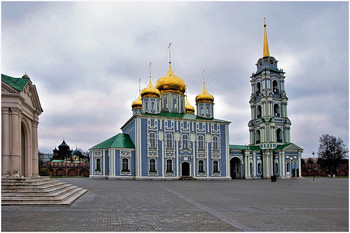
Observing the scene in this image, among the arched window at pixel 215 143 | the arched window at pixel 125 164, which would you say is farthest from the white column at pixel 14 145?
the arched window at pixel 215 143

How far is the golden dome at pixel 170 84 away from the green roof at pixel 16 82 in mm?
40051

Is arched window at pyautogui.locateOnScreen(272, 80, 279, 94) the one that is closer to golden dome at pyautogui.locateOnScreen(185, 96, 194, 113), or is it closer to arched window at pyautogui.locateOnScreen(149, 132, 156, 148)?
golden dome at pyautogui.locateOnScreen(185, 96, 194, 113)

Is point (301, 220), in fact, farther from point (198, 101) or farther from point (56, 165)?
point (56, 165)

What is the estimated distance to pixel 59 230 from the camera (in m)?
9.75

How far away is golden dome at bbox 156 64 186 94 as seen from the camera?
195ft

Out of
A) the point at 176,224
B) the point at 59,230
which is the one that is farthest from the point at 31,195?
the point at 176,224

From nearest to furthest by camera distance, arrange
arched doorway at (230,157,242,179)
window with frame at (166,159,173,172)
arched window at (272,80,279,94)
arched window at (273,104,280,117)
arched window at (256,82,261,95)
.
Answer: window with frame at (166,159,173,172), arched doorway at (230,157,242,179), arched window at (273,104,280,117), arched window at (272,80,279,94), arched window at (256,82,261,95)

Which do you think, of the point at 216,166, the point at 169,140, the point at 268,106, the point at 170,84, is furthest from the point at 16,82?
the point at 268,106

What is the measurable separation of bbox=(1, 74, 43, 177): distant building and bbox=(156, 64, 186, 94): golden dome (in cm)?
3844

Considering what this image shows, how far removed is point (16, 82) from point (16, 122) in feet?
8.92

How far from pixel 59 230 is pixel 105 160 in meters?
43.2

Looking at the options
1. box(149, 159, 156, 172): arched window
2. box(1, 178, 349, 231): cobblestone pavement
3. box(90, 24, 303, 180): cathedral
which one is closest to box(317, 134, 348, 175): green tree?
box(90, 24, 303, 180): cathedral

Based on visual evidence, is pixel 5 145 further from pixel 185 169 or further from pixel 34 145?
pixel 185 169

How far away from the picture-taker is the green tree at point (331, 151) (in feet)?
256
